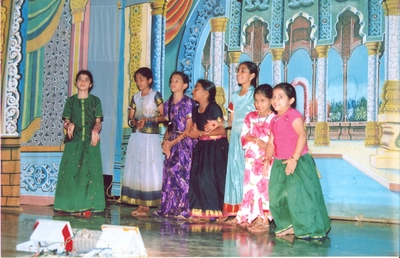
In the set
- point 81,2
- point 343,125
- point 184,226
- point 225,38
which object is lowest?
point 184,226

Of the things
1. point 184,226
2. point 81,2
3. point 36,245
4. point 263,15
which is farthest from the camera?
point 81,2

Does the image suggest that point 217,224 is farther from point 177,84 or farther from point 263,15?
point 263,15

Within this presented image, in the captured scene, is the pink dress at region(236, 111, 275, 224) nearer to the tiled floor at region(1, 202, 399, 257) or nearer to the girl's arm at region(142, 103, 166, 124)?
the tiled floor at region(1, 202, 399, 257)

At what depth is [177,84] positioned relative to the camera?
241 inches

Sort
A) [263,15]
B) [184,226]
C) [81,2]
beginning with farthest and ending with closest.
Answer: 1. [81,2]
2. [263,15]
3. [184,226]

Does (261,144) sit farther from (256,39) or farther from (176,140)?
(256,39)

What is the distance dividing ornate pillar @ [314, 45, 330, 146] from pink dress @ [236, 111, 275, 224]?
2.90 ft

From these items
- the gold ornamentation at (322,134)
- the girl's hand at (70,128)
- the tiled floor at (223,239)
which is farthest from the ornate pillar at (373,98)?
the girl's hand at (70,128)

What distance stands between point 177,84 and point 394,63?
6.88 ft

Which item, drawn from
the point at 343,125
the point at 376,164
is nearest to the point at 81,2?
the point at 343,125

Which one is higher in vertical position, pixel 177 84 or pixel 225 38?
pixel 225 38

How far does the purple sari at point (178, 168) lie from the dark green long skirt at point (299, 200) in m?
1.28

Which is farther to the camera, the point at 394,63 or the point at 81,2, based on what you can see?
the point at 81,2

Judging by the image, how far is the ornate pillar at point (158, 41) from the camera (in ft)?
23.4
